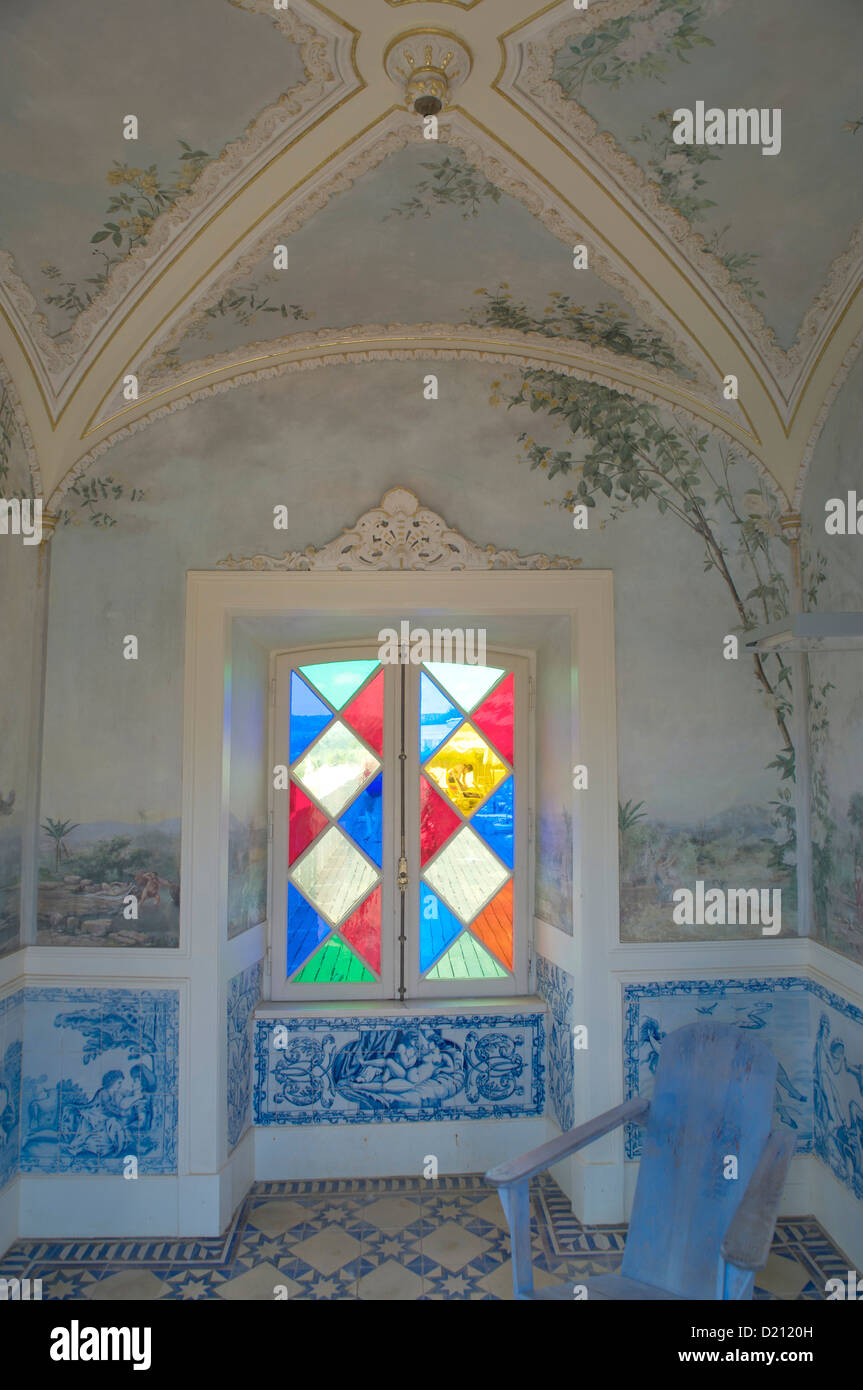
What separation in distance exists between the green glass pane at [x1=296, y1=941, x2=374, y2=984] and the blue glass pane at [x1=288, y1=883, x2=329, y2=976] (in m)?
0.05

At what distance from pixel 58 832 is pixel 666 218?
3.24 metres

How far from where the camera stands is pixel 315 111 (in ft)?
8.77

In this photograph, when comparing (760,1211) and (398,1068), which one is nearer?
(760,1211)

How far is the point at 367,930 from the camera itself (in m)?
4.71

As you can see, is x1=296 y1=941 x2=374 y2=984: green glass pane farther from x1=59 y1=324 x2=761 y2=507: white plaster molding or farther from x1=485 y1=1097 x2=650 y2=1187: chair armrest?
x1=59 y1=324 x2=761 y2=507: white plaster molding

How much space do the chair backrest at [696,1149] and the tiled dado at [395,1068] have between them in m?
1.39

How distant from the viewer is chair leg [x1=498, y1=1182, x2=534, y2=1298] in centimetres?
262

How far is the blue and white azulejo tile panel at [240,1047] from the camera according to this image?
13.4ft

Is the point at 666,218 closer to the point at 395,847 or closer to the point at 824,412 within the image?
the point at 824,412

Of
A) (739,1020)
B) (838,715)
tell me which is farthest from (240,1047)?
(838,715)

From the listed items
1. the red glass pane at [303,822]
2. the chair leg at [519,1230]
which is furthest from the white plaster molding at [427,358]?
the chair leg at [519,1230]

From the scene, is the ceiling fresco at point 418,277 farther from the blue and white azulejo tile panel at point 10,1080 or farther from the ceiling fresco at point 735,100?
the blue and white azulejo tile panel at point 10,1080

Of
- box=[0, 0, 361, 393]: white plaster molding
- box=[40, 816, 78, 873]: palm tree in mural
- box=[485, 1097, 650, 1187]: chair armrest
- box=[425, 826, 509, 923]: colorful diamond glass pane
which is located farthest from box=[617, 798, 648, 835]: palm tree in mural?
box=[0, 0, 361, 393]: white plaster molding

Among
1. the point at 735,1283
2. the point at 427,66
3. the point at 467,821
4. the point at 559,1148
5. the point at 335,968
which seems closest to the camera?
the point at 735,1283
